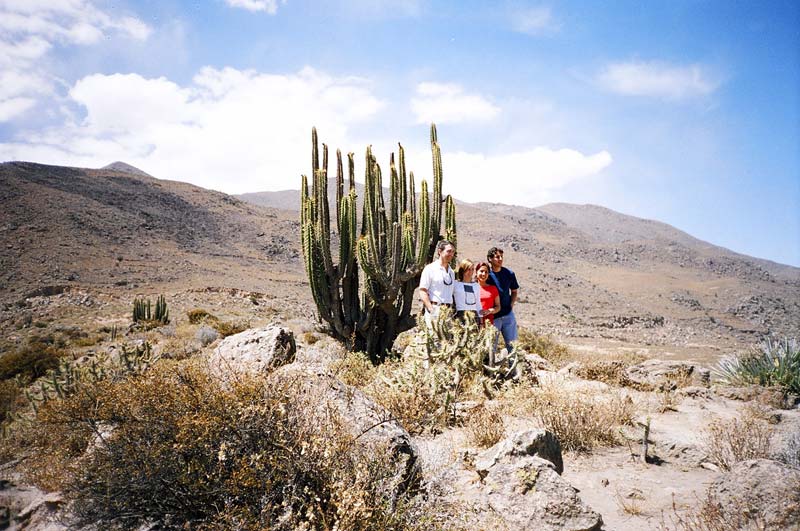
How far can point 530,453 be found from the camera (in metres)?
3.59

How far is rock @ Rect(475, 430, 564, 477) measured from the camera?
3554mm


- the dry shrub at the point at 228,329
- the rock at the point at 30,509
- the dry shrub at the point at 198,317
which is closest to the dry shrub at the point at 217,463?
the rock at the point at 30,509

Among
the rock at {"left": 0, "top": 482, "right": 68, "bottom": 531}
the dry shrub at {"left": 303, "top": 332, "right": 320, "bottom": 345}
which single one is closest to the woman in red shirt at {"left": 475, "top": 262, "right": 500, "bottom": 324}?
the rock at {"left": 0, "top": 482, "right": 68, "bottom": 531}

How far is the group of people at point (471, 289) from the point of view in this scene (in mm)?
6207

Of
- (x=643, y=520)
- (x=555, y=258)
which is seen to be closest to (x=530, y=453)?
(x=643, y=520)

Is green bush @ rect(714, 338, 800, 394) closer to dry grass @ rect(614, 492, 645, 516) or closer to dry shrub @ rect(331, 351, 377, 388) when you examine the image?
dry grass @ rect(614, 492, 645, 516)

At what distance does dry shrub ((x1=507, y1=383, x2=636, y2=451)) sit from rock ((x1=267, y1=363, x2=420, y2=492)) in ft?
6.23

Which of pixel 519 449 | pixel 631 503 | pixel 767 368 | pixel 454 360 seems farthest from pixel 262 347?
pixel 767 368

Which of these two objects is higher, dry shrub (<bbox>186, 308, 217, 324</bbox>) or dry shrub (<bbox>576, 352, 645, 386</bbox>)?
dry shrub (<bbox>576, 352, 645, 386</bbox>)

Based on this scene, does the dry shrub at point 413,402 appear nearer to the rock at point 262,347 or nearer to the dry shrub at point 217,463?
the rock at point 262,347

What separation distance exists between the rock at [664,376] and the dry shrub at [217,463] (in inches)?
242

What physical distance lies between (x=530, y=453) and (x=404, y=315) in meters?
5.90

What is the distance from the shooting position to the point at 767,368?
7883 millimetres

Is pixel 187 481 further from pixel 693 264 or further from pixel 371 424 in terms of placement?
pixel 693 264
